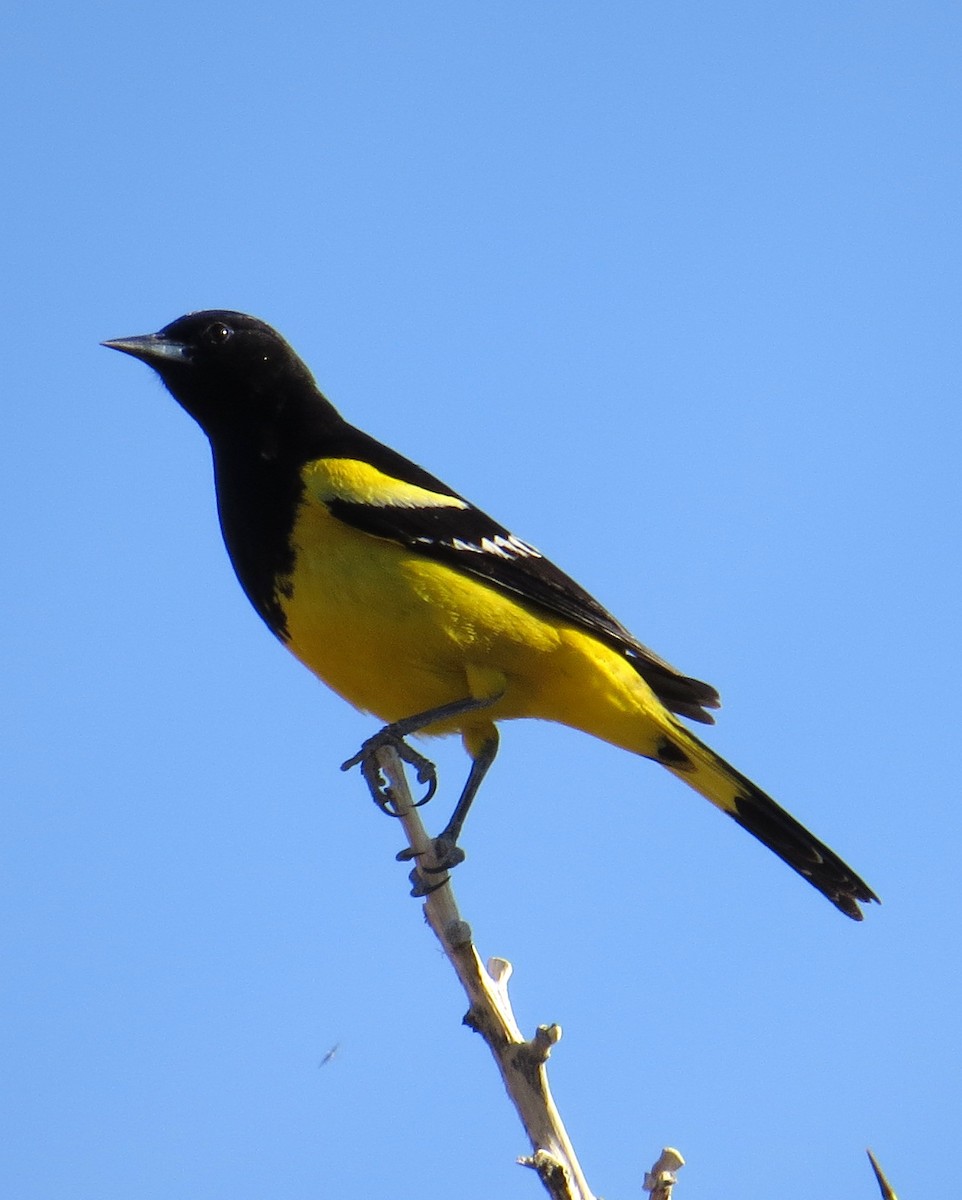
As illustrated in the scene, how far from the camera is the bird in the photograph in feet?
17.9

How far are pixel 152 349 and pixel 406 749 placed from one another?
2449 millimetres

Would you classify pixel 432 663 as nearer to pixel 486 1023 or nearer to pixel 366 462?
pixel 366 462

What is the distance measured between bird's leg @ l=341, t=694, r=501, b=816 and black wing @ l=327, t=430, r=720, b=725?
514 mm

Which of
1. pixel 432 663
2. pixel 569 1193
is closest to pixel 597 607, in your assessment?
pixel 432 663

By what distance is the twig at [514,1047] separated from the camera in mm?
3098

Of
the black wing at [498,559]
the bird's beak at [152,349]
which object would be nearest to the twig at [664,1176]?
the black wing at [498,559]

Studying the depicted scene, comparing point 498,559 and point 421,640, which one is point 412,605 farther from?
point 498,559

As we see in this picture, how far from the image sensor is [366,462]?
236 inches

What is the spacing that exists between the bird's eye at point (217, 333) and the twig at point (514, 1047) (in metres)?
3.26

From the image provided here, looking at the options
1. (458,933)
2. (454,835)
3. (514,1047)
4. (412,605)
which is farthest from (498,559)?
(514,1047)

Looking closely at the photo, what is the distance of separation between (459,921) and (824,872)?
2592 mm

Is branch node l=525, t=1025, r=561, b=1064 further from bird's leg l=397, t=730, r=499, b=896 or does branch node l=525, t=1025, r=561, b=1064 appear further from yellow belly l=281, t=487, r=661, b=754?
yellow belly l=281, t=487, r=661, b=754

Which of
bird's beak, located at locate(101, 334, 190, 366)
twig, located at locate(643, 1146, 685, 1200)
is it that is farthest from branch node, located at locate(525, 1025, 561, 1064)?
bird's beak, located at locate(101, 334, 190, 366)

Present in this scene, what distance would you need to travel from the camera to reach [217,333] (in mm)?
6613
